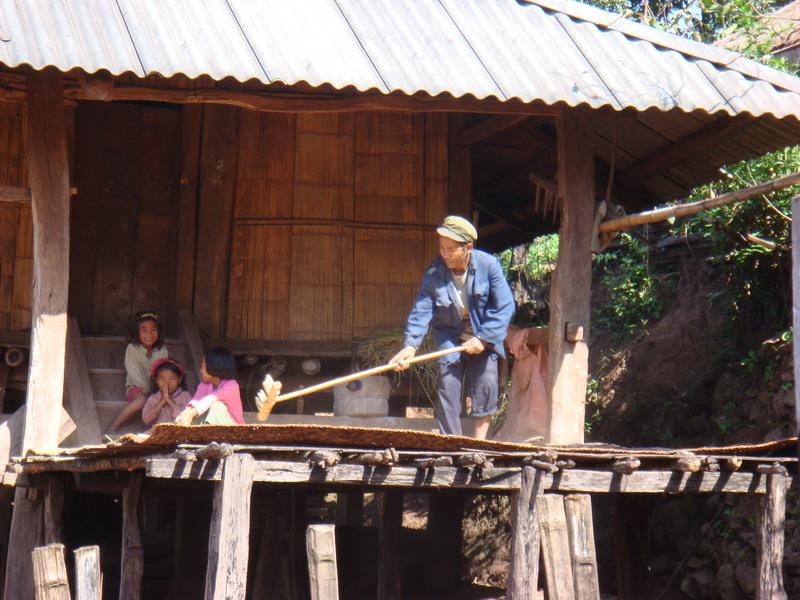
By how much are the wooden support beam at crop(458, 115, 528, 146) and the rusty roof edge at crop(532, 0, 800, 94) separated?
82cm

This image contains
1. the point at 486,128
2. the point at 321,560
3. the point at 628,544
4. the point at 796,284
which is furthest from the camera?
the point at 628,544

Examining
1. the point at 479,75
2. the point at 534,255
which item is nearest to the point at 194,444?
the point at 479,75

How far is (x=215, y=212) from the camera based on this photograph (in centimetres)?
923

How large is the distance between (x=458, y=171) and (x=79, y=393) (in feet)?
11.1

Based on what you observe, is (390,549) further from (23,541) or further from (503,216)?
(23,541)

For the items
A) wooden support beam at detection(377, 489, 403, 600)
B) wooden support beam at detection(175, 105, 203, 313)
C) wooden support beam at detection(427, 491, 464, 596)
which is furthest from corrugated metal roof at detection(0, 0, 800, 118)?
wooden support beam at detection(427, 491, 464, 596)

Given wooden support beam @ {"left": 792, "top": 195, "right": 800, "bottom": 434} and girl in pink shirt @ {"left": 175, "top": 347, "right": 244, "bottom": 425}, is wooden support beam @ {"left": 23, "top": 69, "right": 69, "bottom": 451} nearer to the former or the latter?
girl in pink shirt @ {"left": 175, "top": 347, "right": 244, "bottom": 425}

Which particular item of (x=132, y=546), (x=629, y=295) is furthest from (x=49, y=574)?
(x=629, y=295)

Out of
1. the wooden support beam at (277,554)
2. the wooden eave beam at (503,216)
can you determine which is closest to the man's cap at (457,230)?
the wooden support beam at (277,554)

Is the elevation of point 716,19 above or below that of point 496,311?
above

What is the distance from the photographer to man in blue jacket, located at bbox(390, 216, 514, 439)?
7.45 metres

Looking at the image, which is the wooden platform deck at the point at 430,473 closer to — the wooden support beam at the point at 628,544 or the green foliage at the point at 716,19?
the wooden support beam at the point at 628,544

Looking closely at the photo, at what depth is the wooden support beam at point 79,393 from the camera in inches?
317

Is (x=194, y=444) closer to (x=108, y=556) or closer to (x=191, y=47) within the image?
(x=191, y=47)
